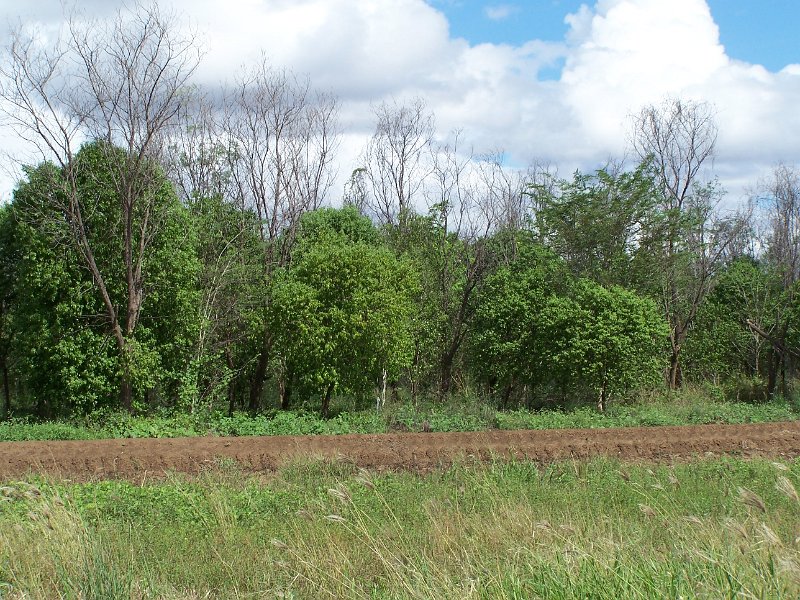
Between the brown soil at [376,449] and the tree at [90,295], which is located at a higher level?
the tree at [90,295]

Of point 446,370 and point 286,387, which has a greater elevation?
point 446,370

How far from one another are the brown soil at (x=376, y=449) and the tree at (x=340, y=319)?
522 cm

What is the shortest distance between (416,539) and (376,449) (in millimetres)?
8589

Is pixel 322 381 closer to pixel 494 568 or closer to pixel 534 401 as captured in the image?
pixel 534 401

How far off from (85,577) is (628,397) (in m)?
24.8

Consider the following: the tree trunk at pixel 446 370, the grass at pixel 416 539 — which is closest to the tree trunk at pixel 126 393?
the grass at pixel 416 539

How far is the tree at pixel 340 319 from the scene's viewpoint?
22.1 meters

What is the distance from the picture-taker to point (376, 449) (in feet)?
51.2

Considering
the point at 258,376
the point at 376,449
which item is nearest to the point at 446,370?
the point at 258,376

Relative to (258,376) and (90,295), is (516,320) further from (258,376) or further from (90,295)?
(90,295)

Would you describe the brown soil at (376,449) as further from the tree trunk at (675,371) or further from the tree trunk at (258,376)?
the tree trunk at (675,371)

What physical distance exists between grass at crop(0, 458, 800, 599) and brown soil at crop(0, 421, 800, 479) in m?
3.04

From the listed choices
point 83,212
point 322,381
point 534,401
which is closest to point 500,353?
point 534,401

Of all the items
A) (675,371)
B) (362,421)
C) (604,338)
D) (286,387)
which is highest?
(604,338)
